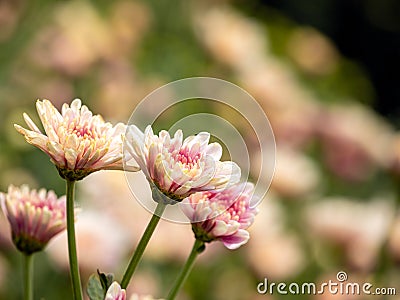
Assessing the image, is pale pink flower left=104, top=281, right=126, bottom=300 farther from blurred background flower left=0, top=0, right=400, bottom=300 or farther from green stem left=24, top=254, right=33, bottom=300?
blurred background flower left=0, top=0, right=400, bottom=300

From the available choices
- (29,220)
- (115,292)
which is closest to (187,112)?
(29,220)

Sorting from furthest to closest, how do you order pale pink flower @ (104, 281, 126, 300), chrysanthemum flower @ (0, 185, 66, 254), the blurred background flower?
the blurred background flower, chrysanthemum flower @ (0, 185, 66, 254), pale pink flower @ (104, 281, 126, 300)

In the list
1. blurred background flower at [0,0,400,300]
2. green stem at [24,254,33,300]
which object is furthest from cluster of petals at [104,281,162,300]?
blurred background flower at [0,0,400,300]

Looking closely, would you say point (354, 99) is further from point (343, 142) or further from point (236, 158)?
point (236, 158)

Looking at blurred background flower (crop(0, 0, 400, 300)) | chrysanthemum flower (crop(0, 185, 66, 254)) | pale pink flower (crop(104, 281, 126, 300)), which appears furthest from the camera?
blurred background flower (crop(0, 0, 400, 300))

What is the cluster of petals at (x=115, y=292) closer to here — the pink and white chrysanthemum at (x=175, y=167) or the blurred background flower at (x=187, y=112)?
the pink and white chrysanthemum at (x=175, y=167)

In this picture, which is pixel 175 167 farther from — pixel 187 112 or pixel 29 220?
pixel 187 112
